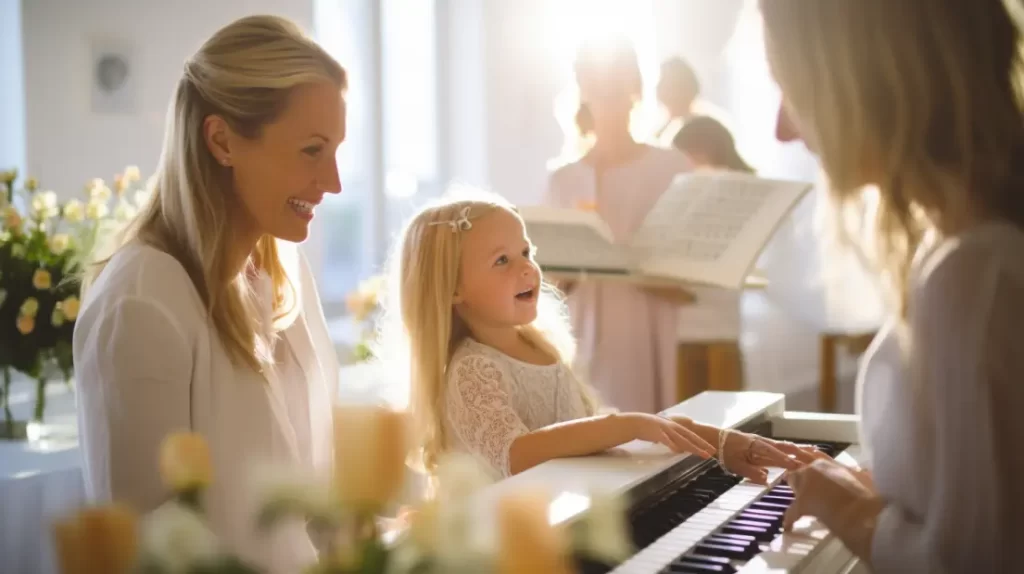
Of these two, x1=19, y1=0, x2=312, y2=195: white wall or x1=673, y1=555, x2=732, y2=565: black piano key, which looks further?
x1=19, y1=0, x2=312, y2=195: white wall

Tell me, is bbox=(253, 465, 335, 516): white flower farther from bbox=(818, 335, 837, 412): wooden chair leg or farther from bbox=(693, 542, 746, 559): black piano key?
bbox=(818, 335, 837, 412): wooden chair leg

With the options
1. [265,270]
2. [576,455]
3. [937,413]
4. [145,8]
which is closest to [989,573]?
[937,413]

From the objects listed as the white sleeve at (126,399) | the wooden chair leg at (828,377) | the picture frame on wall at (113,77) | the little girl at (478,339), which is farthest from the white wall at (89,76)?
the wooden chair leg at (828,377)

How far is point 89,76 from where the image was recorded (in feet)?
11.6

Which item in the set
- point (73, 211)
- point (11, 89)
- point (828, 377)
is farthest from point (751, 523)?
point (828, 377)

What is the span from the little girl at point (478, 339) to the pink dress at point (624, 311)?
104cm

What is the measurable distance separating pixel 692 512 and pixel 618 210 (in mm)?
1845

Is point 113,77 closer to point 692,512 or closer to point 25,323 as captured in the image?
point 25,323

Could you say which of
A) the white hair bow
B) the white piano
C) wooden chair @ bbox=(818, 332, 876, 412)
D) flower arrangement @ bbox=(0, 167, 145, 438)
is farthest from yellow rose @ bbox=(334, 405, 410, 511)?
wooden chair @ bbox=(818, 332, 876, 412)

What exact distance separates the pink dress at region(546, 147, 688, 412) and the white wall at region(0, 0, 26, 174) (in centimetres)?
162

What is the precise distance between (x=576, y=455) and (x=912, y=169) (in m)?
0.76

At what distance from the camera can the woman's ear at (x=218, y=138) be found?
1619 mm

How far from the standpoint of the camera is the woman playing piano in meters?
1.00

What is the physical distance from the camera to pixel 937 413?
3.35 ft
